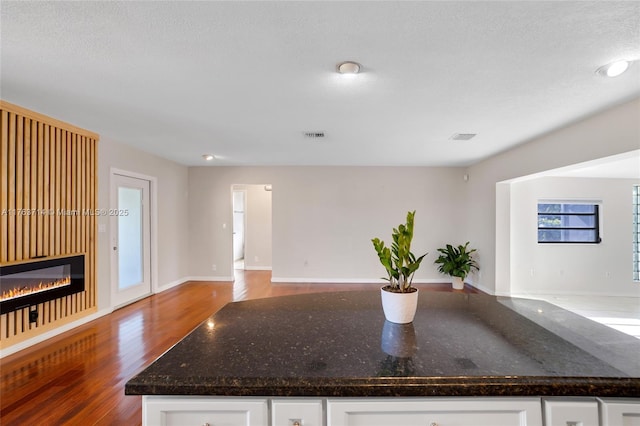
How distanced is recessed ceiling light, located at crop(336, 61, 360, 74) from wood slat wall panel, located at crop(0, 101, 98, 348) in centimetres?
320

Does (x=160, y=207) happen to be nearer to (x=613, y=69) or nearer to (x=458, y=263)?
(x=458, y=263)

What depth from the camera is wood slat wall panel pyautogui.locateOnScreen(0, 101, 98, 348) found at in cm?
278

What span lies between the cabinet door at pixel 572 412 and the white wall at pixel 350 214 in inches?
200

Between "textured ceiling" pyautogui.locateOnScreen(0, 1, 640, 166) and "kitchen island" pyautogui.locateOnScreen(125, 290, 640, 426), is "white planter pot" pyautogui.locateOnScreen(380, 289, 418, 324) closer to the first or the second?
"kitchen island" pyautogui.locateOnScreen(125, 290, 640, 426)

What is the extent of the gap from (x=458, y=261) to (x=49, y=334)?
606 centimetres

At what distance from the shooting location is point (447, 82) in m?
2.22

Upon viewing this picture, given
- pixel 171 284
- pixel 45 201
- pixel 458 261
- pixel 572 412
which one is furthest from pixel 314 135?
pixel 171 284

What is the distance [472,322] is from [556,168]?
10.5 ft

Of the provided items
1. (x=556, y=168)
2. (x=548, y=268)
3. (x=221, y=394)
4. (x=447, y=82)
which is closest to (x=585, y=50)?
(x=447, y=82)

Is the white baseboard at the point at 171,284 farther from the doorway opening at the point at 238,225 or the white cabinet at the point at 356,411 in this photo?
the white cabinet at the point at 356,411

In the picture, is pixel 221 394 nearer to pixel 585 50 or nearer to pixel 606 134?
pixel 585 50

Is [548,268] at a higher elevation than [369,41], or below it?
below

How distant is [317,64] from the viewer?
6.45 feet

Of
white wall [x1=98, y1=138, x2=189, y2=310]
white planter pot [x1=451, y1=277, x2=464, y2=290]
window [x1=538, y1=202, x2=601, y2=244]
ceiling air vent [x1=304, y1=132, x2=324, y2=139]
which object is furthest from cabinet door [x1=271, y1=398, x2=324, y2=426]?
window [x1=538, y1=202, x2=601, y2=244]
